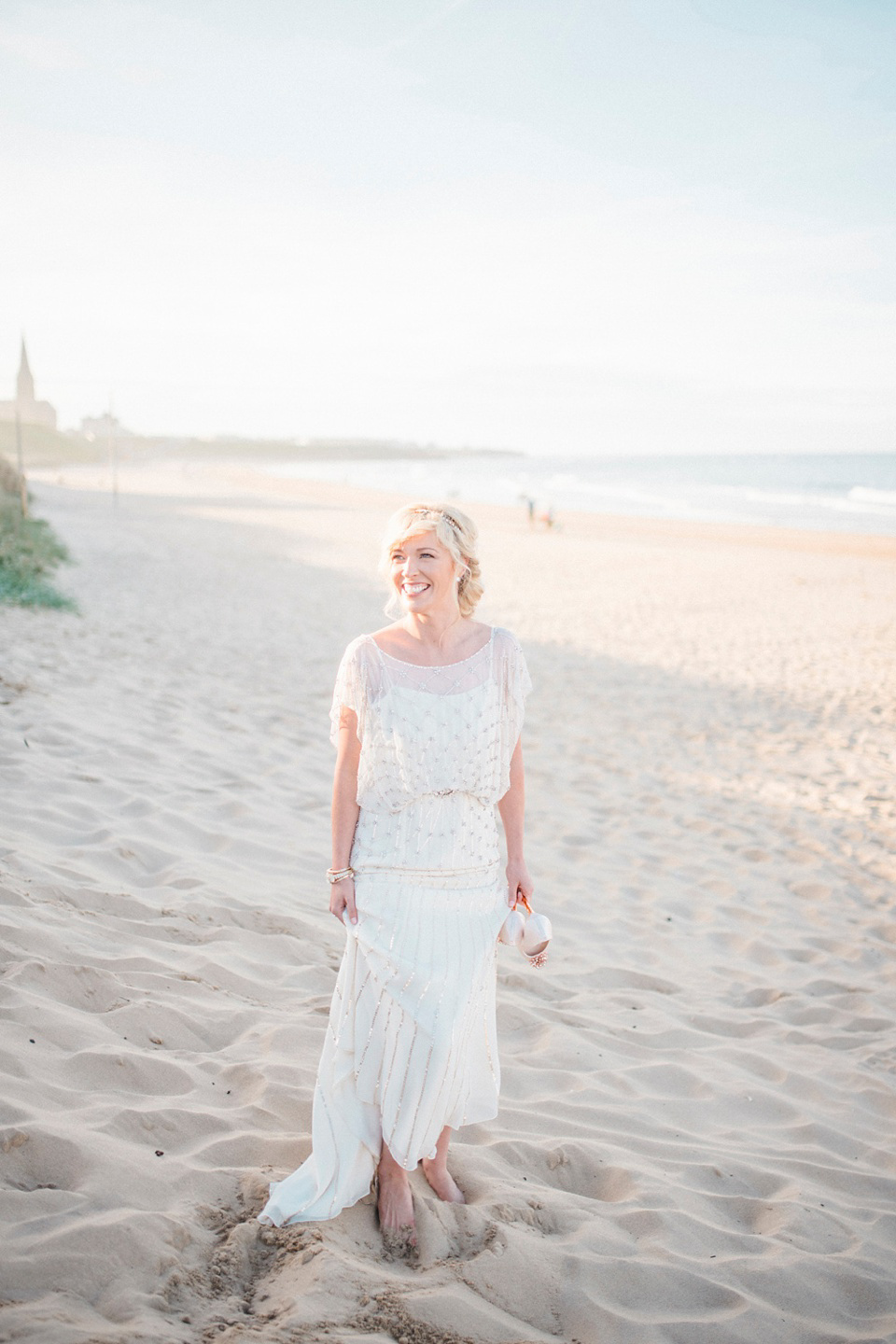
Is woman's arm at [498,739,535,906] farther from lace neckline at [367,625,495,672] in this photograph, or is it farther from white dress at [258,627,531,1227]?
lace neckline at [367,625,495,672]

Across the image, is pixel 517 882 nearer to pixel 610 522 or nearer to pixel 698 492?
pixel 610 522

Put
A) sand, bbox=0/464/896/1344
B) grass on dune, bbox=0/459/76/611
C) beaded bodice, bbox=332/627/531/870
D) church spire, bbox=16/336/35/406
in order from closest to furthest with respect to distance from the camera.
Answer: sand, bbox=0/464/896/1344 < beaded bodice, bbox=332/627/531/870 < grass on dune, bbox=0/459/76/611 < church spire, bbox=16/336/35/406

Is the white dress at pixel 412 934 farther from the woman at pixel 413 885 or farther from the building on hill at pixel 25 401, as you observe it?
the building on hill at pixel 25 401

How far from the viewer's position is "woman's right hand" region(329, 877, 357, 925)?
95.7 inches

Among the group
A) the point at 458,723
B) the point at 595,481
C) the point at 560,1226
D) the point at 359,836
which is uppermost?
the point at 595,481

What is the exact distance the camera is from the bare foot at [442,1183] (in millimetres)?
2477

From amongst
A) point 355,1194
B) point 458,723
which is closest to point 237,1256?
point 355,1194

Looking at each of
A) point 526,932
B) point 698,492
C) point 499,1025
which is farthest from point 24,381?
point 698,492

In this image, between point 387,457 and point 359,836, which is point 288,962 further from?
point 387,457

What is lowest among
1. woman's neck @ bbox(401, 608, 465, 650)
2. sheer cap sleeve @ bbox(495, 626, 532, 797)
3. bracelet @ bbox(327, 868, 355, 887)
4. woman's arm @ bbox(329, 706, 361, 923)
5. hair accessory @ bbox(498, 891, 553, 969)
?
hair accessory @ bbox(498, 891, 553, 969)

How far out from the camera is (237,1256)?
2.13 meters

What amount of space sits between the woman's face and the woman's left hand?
0.75m

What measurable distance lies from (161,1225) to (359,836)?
3.24ft

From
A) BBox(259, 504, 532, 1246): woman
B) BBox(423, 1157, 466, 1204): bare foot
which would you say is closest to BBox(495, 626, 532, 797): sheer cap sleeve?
BBox(259, 504, 532, 1246): woman
